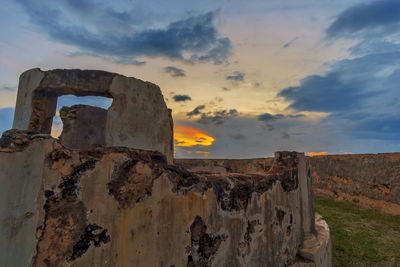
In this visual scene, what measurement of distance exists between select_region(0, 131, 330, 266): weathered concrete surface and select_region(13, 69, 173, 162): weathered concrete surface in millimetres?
3256

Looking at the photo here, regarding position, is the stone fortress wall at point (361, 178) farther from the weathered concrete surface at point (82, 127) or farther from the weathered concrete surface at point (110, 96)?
the weathered concrete surface at point (110, 96)

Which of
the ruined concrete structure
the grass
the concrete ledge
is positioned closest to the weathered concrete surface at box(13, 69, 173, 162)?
the ruined concrete structure

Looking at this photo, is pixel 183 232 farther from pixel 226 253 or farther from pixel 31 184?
pixel 31 184

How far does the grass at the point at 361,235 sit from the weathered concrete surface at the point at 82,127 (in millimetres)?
4898

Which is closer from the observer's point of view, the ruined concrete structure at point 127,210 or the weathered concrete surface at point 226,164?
the ruined concrete structure at point 127,210

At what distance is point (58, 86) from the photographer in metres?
5.58

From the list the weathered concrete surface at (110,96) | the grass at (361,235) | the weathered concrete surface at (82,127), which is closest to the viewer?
the weathered concrete surface at (110,96)

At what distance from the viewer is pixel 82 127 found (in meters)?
7.68

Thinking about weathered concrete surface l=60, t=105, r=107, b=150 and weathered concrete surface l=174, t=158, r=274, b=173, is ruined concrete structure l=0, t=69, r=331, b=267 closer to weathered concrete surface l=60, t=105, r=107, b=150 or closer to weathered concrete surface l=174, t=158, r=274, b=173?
weathered concrete surface l=60, t=105, r=107, b=150

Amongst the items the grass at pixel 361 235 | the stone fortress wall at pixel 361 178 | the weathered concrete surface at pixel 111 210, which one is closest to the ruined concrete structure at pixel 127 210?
the weathered concrete surface at pixel 111 210

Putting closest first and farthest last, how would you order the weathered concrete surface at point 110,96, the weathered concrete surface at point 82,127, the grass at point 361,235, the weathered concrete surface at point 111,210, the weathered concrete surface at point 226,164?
the weathered concrete surface at point 111,210 < the weathered concrete surface at point 110,96 < the grass at point 361,235 < the weathered concrete surface at point 82,127 < the weathered concrete surface at point 226,164

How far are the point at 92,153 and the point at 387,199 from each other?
9.77 meters

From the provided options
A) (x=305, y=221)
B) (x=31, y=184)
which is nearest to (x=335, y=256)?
(x=305, y=221)

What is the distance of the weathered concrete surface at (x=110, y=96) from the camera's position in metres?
5.59
